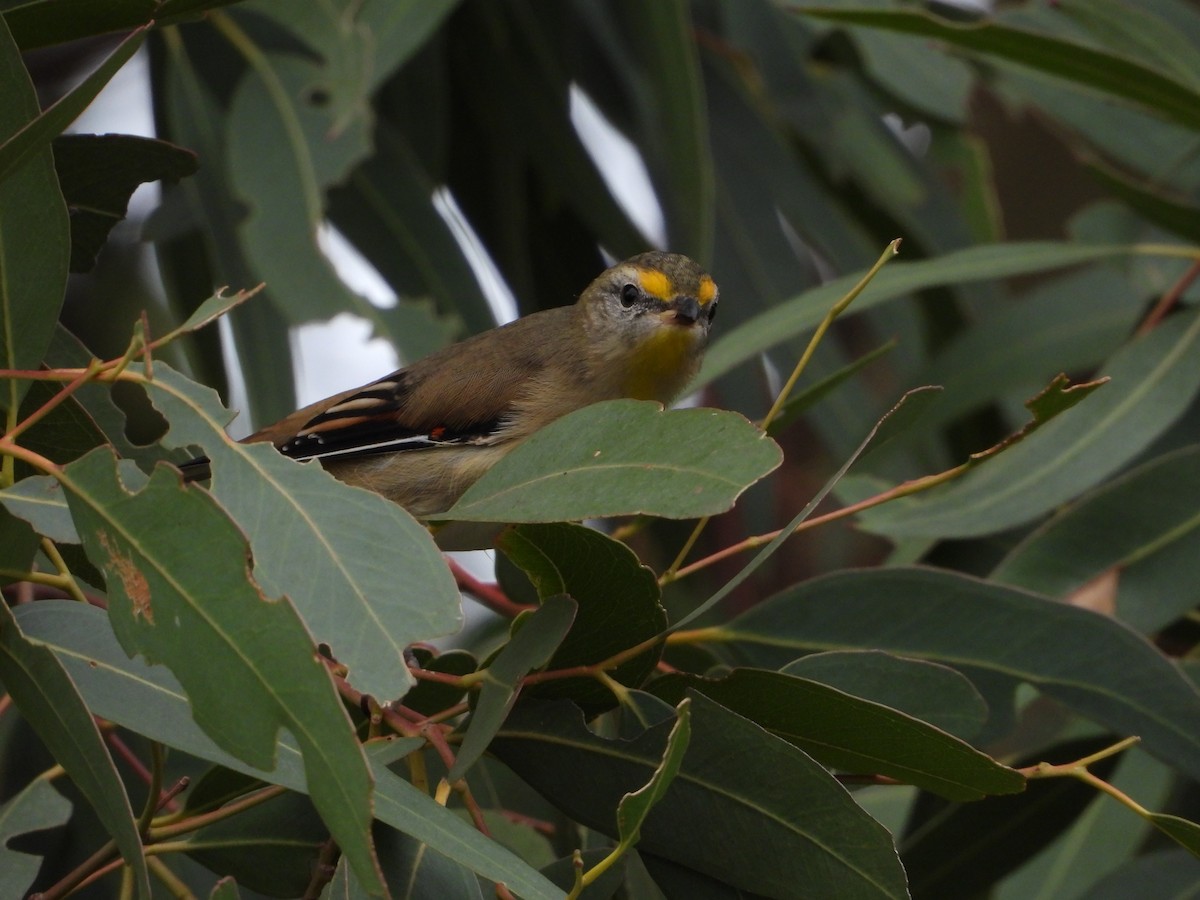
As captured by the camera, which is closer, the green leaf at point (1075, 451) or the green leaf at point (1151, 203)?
the green leaf at point (1075, 451)

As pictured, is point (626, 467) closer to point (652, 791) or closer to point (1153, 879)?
point (652, 791)

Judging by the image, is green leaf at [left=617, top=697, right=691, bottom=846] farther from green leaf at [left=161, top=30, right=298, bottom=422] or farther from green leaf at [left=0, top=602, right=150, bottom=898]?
green leaf at [left=161, top=30, right=298, bottom=422]

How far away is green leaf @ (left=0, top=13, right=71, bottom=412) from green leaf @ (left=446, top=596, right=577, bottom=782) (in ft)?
2.03

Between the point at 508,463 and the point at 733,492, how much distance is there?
315mm

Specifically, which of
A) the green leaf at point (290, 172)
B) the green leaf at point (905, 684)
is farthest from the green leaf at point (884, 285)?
the green leaf at point (905, 684)

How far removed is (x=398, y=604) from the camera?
4.60 ft

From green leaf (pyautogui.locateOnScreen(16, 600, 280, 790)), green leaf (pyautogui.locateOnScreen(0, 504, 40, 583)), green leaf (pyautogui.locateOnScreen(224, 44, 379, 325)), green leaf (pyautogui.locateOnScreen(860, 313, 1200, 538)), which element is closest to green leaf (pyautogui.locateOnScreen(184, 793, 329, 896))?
green leaf (pyautogui.locateOnScreen(16, 600, 280, 790))

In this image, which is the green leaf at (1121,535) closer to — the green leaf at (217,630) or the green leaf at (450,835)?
the green leaf at (450,835)

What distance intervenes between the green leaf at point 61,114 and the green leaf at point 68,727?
1.55 ft

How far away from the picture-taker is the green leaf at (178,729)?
1.46 meters

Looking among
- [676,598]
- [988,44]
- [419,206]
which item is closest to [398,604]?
[988,44]

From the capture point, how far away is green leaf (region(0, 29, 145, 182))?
1.43m

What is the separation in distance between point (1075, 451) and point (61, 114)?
2.16 metres

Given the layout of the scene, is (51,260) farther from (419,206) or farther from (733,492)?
(419,206)
